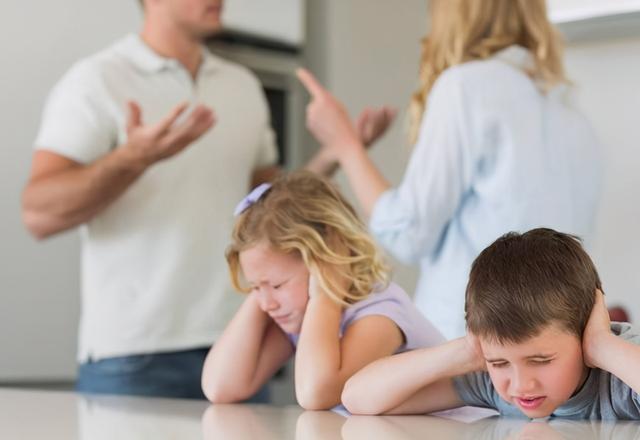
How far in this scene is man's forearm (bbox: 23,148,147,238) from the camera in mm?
2086

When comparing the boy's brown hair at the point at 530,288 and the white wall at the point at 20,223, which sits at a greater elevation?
the boy's brown hair at the point at 530,288

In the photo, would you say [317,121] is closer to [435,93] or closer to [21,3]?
[435,93]

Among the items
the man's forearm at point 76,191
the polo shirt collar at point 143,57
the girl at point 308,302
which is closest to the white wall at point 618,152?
the polo shirt collar at point 143,57

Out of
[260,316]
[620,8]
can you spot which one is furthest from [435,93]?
[620,8]

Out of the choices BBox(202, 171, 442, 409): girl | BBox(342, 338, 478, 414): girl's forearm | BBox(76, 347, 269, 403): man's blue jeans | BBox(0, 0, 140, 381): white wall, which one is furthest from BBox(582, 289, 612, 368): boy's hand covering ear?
BBox(0, 0, 140, 381): white wall

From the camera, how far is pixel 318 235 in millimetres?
1546

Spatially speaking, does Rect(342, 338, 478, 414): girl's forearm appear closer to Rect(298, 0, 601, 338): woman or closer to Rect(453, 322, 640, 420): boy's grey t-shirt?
Rect(453, 322, 640, 420): boy's grey t-shirt

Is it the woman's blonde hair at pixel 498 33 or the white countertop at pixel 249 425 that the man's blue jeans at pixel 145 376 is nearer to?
the white countertop at pixel 249 425

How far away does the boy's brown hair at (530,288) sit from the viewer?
3.70 feet

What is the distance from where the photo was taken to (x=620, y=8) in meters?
2.77

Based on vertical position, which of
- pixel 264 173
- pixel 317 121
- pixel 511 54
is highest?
pixel 511 54

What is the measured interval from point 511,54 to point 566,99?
13 centimetres

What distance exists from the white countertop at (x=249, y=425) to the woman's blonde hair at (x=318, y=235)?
188 millimetres

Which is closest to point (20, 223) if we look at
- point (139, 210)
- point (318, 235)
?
point (139, 210)
